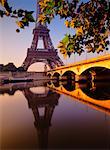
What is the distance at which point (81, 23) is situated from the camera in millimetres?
7395

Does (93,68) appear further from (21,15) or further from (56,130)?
(21,15)

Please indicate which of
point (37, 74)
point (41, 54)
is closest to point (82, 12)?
point (41, 54)

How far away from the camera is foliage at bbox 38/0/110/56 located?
676 cm

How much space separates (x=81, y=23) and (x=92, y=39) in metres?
0.60

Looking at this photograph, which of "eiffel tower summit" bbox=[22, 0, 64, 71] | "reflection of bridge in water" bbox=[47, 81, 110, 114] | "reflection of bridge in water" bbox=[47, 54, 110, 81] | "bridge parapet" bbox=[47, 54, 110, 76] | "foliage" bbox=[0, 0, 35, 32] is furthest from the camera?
"eiffel tower summit" bbox=[22, 0, 64, 71]

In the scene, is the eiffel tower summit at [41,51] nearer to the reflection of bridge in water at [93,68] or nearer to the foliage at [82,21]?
the reflection of bridge in water at [93,68]

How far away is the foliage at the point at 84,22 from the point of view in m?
6.76

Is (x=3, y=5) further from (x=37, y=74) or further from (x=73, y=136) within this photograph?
(x=37, y=74)

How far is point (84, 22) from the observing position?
7.45 metres

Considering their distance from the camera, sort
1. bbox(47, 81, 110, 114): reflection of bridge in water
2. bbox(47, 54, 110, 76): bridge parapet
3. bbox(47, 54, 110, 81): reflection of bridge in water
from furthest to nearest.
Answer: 1. bbox(47, 54, 110, 81): reflection of bridge in water
2. bbox(47, 54, 110, 76): bridge parapet
3. bbox(47, 81, 110, 114): reflection of bridge in water

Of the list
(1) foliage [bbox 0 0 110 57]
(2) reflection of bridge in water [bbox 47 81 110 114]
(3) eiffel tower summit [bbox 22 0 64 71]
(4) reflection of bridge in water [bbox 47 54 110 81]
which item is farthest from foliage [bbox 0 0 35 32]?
(3) eiffel tower summit [bbox 22 0 64 71]

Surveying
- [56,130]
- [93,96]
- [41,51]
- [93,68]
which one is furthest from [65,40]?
[41,51]

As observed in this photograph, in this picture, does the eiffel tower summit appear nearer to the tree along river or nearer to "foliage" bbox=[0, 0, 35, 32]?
the tree along river

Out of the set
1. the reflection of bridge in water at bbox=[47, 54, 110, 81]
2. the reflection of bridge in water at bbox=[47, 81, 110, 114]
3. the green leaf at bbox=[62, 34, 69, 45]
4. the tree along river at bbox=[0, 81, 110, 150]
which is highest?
the reflection of bridge in water at bbox=[47, 54, 110, 81]
